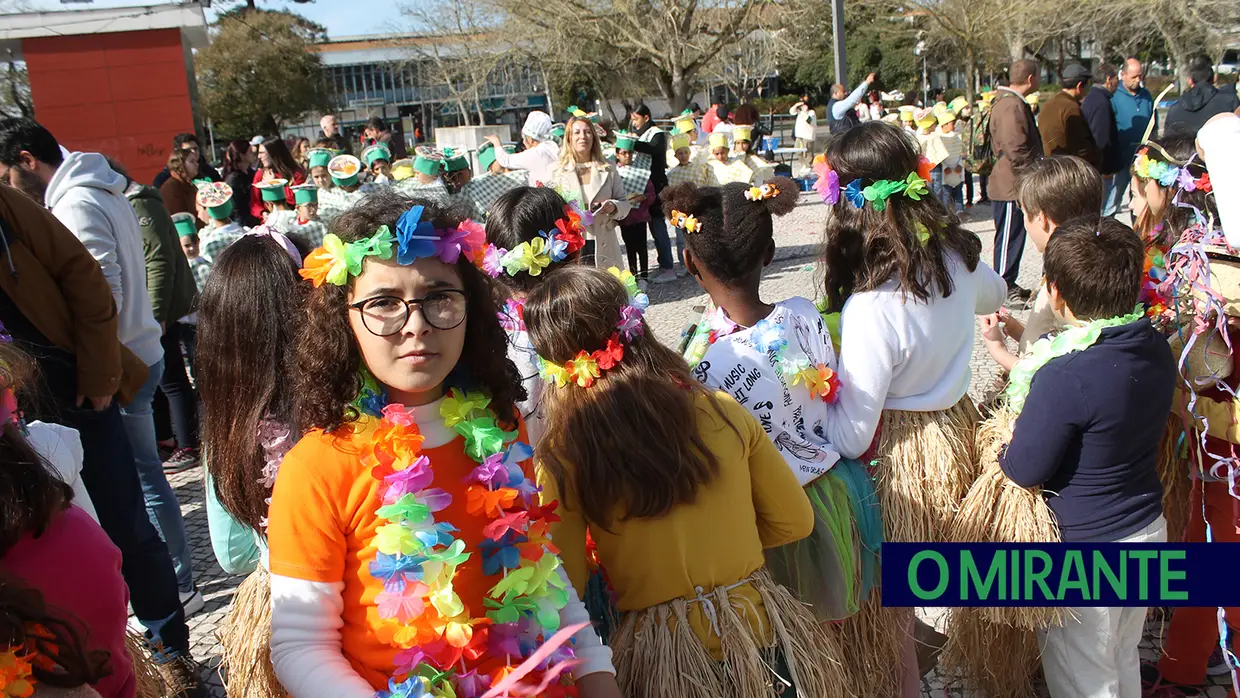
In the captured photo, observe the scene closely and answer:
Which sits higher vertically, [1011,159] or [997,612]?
[1011,159]

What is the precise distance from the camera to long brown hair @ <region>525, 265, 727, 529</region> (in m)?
1.68

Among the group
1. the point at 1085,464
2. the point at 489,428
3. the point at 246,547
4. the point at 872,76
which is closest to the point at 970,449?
the point at 1085,464

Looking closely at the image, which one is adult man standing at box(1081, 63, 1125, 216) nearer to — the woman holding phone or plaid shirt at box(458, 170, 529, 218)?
the woman holding phone

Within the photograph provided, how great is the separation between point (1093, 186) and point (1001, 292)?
875mm

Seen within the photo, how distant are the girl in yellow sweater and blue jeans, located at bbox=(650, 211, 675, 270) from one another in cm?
667

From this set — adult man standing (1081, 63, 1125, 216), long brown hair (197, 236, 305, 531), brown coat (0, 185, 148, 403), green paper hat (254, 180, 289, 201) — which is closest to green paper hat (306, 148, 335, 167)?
green paper hat (254, 180, 289, 201)

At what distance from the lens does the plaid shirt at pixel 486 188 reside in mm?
6707

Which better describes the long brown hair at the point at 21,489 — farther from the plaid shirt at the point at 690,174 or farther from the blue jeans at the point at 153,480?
the plaid shirt at the point at 690,174

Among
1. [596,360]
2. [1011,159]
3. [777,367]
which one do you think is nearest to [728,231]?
[777,367]

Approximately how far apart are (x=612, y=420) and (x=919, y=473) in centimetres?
107

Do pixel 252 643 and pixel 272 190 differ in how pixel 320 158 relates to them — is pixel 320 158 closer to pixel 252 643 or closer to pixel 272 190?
pixel 272 190

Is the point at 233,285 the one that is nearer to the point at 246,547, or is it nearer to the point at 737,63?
the point at 246,547

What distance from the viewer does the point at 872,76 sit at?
449 inches

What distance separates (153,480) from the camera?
131 inches
